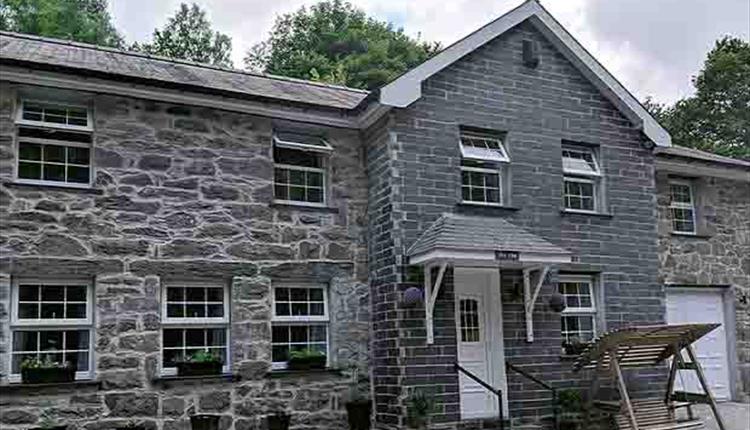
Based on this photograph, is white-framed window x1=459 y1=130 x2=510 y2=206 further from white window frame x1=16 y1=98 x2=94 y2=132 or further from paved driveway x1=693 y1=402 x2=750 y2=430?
white window frame x1=16 y1=98 x2=94 y2=132

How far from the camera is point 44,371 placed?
905cm

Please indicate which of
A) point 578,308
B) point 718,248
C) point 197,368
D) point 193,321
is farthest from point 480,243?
point 718,248

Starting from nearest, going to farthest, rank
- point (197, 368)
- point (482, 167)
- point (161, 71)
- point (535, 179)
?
point (197, 368), point (161, 71), point (482, 167), point (535, 179)

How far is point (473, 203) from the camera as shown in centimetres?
1156

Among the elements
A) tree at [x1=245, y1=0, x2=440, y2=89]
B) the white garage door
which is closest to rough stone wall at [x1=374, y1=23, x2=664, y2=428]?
the white garage door

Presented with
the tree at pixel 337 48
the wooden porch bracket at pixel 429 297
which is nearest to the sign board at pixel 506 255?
the wooden porch bracket at pixel 429 297

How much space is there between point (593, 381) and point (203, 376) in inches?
220

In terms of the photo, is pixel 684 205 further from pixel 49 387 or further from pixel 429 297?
pixel 49 387

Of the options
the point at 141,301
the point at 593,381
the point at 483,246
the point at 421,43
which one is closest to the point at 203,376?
the point at 141,301

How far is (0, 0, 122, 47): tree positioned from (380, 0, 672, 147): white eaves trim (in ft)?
64.6

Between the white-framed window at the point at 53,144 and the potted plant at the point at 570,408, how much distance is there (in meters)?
7.47

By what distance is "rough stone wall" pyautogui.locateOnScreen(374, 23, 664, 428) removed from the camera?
11.1m

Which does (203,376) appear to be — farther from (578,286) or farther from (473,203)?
(578,286)

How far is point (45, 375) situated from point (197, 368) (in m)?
1.85
